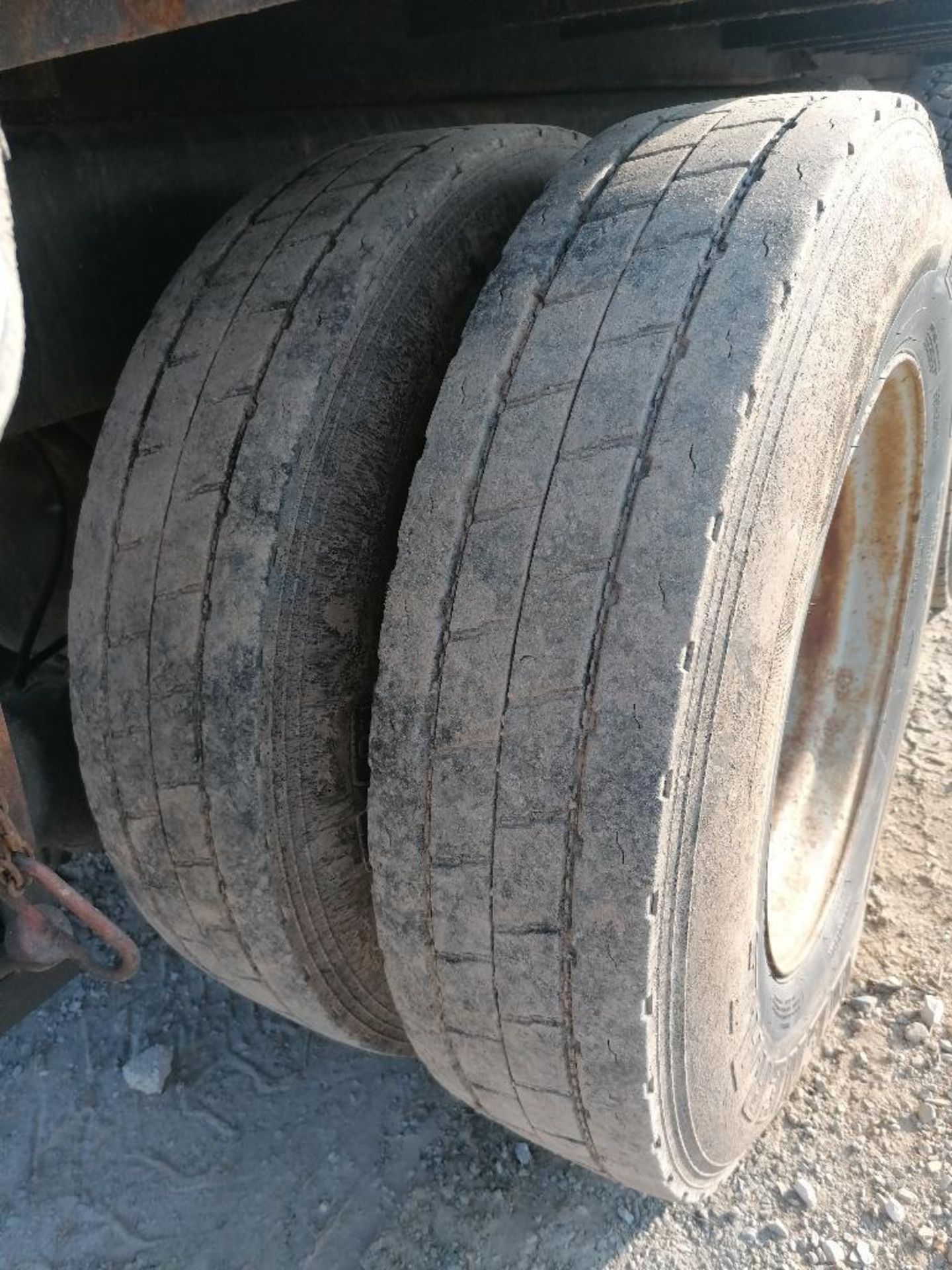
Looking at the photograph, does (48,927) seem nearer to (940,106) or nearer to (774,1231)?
(774,1231)

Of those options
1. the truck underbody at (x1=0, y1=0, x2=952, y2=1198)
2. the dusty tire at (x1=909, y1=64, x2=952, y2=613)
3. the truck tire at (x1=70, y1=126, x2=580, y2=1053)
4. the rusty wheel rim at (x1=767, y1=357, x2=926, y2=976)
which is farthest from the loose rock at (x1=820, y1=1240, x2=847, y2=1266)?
the dusty tire at (x1=909, y1=64, x2=952, y2=613)

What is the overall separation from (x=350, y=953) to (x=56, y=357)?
0.97 metres

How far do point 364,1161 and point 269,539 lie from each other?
128 centimetres

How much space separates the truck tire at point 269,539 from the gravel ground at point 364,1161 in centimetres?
60

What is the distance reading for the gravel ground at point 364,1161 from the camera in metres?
1.95

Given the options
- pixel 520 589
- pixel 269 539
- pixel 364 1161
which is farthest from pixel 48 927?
pixel 364 1161

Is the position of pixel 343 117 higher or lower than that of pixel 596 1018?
higher

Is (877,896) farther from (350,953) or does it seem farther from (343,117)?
(343,117)

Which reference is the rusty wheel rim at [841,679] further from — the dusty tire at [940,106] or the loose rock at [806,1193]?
the dusty tire at [940,106]

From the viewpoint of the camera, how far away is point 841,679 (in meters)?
2.49

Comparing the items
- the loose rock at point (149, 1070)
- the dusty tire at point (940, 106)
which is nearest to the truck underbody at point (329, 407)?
the loose rock at point (149, 1070)

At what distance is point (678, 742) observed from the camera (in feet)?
4.01

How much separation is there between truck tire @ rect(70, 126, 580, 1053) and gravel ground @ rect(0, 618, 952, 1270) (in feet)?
1.98

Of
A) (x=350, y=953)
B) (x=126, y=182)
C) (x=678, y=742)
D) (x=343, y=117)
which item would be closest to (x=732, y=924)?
(x=678, y=742)
